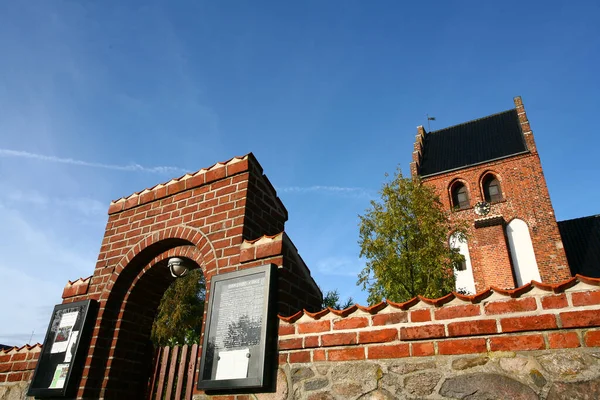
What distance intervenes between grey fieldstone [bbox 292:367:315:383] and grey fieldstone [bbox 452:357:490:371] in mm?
1014

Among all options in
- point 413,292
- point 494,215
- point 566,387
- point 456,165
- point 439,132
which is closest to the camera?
point 566,387

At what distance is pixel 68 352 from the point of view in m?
4.15

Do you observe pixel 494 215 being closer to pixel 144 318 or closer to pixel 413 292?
pixel 413 292

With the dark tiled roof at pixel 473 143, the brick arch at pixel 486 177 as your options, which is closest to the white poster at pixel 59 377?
the brick arch at pixel 486 177

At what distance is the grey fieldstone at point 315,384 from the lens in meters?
2.85

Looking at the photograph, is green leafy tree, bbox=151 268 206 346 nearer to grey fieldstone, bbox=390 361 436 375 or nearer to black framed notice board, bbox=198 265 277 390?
black framed notice board, bbox=198 265 277 390

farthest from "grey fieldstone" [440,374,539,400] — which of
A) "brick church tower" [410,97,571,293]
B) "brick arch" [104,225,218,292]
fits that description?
"brick church tower" [410,97,571,293]

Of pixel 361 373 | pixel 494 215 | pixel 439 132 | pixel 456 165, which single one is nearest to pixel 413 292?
pixel 494 215

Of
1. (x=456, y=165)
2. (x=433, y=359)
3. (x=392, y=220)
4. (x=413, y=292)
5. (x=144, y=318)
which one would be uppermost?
(x=456, y=165)

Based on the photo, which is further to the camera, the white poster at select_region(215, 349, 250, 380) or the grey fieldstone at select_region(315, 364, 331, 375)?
the white poster at select_region(215, 349, 250, 380)

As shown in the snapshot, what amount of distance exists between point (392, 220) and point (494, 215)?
25.7 ft

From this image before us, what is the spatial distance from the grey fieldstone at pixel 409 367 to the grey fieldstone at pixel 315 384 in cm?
51

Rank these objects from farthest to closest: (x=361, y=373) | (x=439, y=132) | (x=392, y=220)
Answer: (x=439, y=132) → (x=392, y=220) → (x=361, y=373)

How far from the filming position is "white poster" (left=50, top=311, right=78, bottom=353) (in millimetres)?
4250
